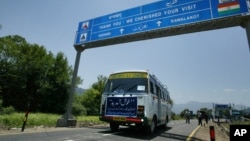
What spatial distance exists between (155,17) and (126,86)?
592cm

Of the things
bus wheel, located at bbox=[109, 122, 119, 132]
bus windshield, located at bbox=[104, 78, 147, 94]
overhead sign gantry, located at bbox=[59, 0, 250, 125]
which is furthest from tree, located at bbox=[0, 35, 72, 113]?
bus windshield, located at bbox=[104, 78, 147, 94]

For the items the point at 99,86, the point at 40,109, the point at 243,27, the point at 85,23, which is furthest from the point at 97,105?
the point at 243,27

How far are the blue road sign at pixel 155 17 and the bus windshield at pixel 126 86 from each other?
487 centimetres

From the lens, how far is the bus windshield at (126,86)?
10.3 m

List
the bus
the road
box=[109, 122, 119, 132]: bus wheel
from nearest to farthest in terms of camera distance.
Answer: the road, the bus, box=[109, 122, 119, 132]: bus wheel

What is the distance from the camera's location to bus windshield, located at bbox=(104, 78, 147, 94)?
1032cm

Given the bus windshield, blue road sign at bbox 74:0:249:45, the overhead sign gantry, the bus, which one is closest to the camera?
the bus

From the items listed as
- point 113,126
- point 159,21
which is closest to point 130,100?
point 113,126

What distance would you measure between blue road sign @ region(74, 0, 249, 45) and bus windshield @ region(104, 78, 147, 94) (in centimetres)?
487

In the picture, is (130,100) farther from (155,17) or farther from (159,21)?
(155,17)

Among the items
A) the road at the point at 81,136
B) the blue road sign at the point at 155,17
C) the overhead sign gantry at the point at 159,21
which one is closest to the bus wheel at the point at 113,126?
the road at the point at 81,136

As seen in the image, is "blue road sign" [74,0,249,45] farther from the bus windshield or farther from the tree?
the tree

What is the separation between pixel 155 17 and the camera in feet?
46.3

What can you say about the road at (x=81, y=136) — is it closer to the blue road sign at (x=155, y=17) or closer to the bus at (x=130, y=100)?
the bus at (x=130, y=100)
